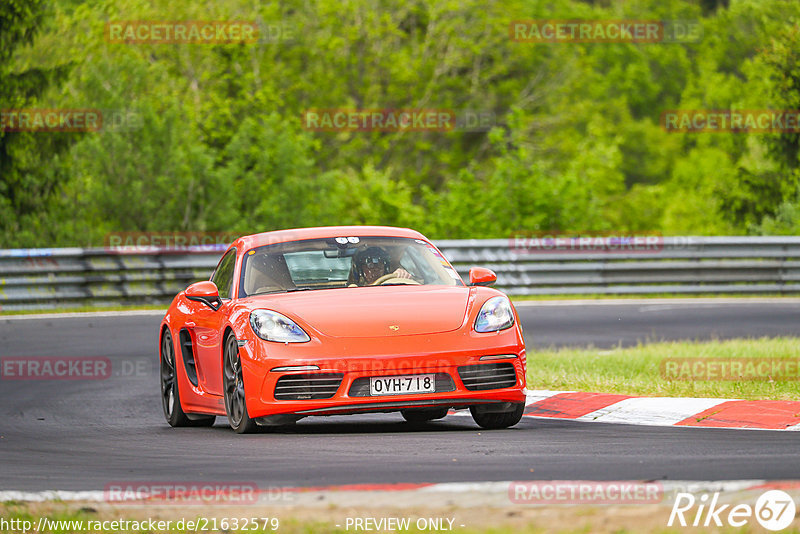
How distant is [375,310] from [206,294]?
140 cm

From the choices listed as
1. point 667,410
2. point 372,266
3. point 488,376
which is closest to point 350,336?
point 488,376

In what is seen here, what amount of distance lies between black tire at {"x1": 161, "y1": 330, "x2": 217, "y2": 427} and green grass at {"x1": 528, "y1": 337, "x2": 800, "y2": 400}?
2.80 m

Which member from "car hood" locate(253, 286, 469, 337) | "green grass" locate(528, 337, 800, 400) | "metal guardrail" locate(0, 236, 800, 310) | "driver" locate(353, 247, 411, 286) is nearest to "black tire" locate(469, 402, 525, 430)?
"car hood" locate(253, 286, 469, 337)

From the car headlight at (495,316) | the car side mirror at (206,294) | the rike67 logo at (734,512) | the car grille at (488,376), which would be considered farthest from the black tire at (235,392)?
the rike67 logo at (734,512)

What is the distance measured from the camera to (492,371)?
895 centimetres

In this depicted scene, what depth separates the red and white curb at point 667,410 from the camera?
355 inches

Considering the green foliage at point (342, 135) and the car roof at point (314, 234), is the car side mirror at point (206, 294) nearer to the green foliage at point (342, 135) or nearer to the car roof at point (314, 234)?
the car roof at point (314, 234)

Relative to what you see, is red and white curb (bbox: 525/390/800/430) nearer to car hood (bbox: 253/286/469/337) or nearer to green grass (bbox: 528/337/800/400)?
green grass (bbox: 528/337/800/400)

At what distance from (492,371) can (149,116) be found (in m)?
24.6

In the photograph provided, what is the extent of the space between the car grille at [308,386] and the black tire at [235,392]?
1.15 feet

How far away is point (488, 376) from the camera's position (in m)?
8.93

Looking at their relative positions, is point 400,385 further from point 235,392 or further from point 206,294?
point 206,294

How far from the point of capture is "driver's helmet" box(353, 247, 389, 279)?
10008 millimetres

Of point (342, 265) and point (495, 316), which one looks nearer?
point (495, 316)
